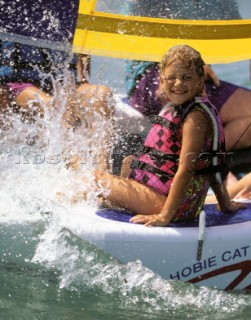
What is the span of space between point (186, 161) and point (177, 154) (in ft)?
0.34

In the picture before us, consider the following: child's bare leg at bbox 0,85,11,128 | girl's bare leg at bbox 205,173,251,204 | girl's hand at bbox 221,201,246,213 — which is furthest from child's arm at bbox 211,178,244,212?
child's bare leg at bbox 0,85,11,128

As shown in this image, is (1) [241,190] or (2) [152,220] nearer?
(2) [152,220]

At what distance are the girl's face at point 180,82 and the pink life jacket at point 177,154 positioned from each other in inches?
1.2

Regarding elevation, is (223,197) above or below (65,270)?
above

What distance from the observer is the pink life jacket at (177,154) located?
293 cm

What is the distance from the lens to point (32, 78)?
4.02 meters

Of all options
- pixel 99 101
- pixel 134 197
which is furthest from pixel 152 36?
pixel 134 197

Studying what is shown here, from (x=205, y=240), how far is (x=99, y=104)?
1066 millimetres

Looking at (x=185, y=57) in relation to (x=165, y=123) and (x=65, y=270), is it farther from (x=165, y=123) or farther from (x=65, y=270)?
(x=65, y=270)

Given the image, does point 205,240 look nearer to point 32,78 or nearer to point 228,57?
point 228,57

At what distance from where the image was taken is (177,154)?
296 centimetres

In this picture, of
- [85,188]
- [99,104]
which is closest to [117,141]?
[99,104]

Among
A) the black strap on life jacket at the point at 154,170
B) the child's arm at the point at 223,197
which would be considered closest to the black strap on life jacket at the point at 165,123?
the black strap on life jacket at the point at 154,170

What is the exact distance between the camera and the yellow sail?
3.56m
